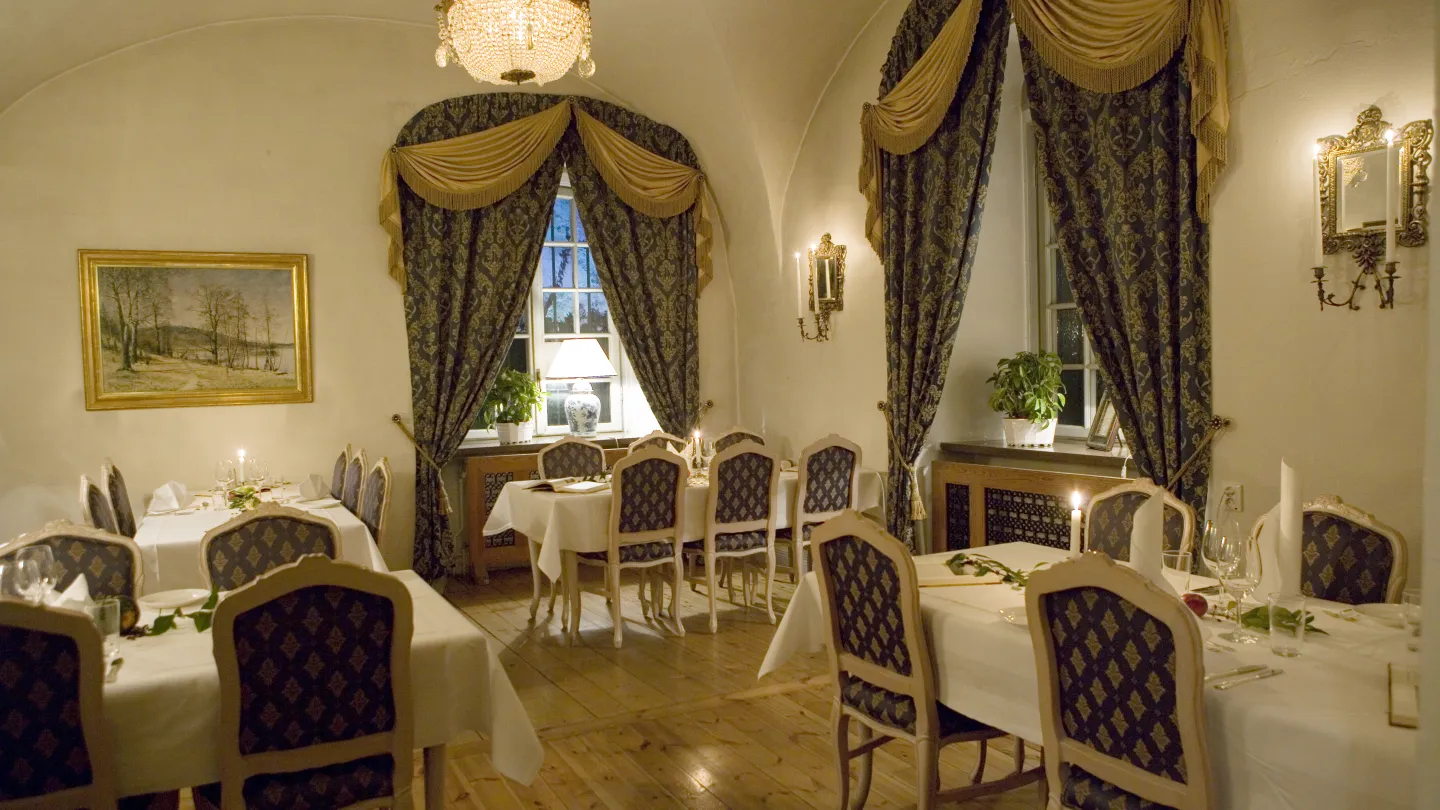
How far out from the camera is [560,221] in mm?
7945

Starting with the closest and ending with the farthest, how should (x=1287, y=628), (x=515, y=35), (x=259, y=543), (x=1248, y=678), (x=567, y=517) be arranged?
(x=1248, y=678) < (x=1287, y=628) < (x=259, y=543) < (x=515, y=35) < (x=567, y=517)

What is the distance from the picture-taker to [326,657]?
243 cm

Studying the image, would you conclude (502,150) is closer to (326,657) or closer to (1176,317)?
(1176,317)

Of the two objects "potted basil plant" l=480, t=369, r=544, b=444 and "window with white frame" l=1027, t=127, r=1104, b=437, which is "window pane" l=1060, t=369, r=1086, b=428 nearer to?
"window with white frame" l=1027, t=127, r=1104, b=437

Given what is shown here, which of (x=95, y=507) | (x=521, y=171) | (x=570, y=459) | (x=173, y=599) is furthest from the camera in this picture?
(x=521, y=171)

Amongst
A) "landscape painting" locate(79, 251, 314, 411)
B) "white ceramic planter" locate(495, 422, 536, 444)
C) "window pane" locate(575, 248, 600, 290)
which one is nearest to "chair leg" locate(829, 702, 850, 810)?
"white ceramic planter" locate(495, 422, 536, 444)

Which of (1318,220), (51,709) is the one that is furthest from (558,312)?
(51,709)

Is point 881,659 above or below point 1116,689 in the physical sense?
below

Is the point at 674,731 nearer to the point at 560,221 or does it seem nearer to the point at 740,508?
the point at 740,508

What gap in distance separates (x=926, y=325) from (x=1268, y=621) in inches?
135

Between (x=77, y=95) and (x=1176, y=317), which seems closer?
(x=1176, y=317)

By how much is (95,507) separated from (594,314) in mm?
4149

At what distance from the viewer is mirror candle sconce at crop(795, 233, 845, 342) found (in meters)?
6.78

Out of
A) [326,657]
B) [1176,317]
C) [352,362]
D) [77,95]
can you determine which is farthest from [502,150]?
[326,657]
